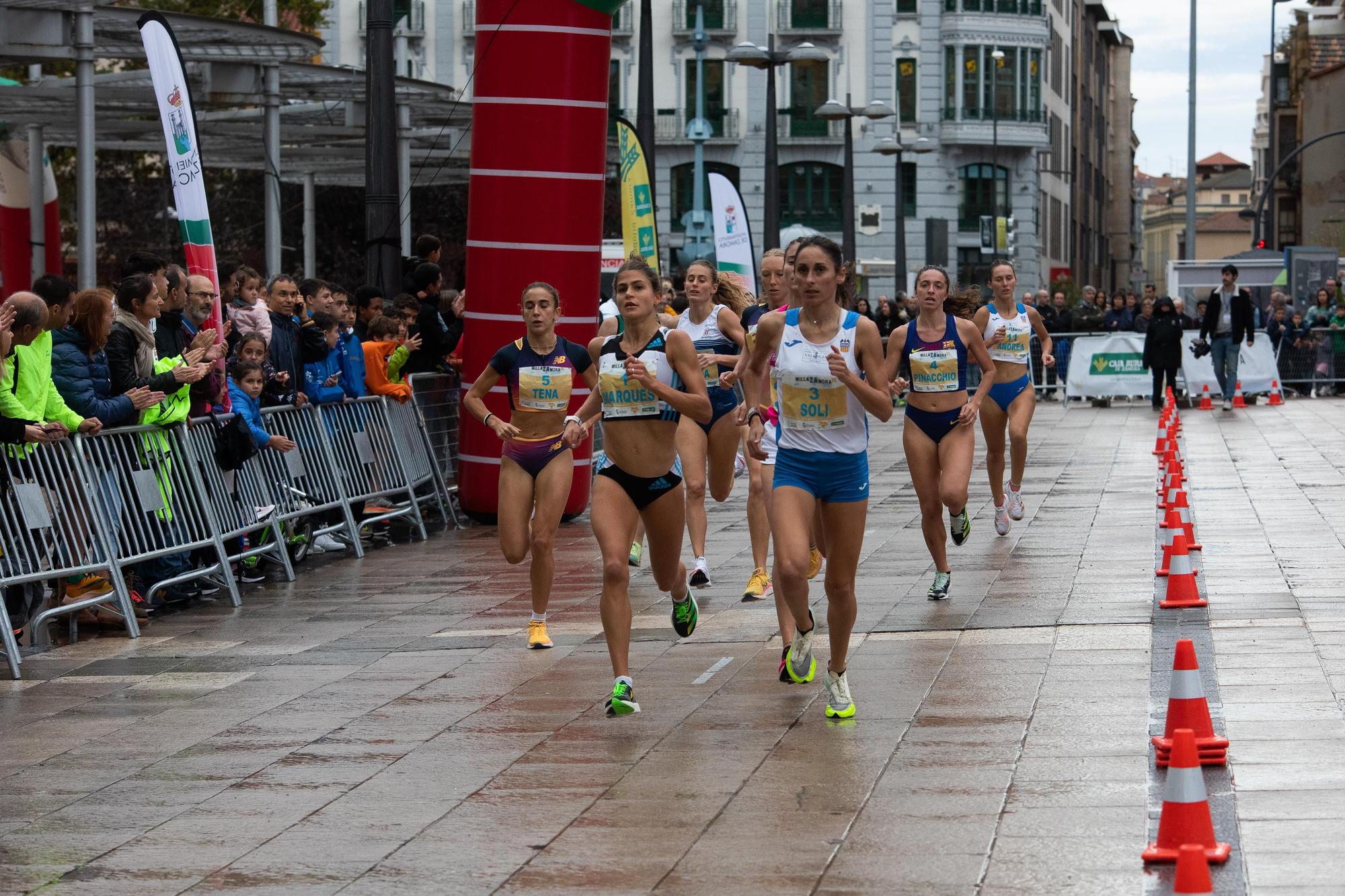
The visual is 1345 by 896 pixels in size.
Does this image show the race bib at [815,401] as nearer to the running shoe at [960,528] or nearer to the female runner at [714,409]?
the female runner at [714,409]

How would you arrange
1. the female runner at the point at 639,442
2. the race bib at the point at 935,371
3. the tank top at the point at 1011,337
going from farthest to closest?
the tank top at the point at 1011,337 < the race bib at the point at 935,371 < the female runner at the point at 639,442

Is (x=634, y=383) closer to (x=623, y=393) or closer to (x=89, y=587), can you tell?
(x=623, y=393)

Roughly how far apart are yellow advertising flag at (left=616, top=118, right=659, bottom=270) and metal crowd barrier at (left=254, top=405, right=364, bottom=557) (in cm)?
750

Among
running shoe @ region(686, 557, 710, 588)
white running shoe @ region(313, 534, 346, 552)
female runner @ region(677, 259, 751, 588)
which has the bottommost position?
white running shoe @ region(313, 534, 346, 552)

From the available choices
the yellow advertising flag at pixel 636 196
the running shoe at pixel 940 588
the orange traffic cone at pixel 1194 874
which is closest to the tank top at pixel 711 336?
the running shoe at pixel 940 588

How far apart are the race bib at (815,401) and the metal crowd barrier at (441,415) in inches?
336

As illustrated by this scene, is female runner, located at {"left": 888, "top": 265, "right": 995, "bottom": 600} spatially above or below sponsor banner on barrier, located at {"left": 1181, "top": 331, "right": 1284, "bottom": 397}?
above

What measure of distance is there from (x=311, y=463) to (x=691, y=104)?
4968 centimetres

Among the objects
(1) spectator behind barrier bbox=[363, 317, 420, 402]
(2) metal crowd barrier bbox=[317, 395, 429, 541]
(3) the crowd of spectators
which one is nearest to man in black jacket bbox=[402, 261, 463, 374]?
(3) the crowd of spectators

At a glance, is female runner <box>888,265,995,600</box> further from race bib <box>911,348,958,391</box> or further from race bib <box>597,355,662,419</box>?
race bib <box>597,355,662,419</box>

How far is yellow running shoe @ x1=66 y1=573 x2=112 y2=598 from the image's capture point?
10.6 metres

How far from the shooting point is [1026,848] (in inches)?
222

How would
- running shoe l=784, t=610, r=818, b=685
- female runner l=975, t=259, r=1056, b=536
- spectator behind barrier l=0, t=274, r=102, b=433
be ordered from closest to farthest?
running shoe l=784, t=610, r=818, b=685 → spectator behind barrier l=0, t=274, r=102, b=433 → female runner l=975, t=259, r=1056, b=536

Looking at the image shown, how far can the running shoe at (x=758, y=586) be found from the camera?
11234 millimetres
